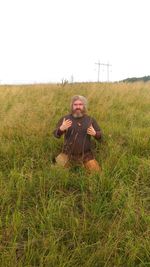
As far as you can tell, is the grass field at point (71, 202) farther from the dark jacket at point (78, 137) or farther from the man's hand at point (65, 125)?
the man's hand at point (65, 125)

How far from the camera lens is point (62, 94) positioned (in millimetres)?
8883

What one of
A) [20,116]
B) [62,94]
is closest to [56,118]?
[20,116]

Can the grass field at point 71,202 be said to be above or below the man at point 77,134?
below

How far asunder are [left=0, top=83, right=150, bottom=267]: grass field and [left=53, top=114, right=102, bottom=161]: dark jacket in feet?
0.75

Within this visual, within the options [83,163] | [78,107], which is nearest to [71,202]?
[83,163]

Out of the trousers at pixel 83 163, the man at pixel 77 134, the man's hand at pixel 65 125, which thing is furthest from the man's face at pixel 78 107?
the trousers at pixel 83 163

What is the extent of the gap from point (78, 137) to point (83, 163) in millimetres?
419

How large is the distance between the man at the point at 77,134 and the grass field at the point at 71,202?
21cm

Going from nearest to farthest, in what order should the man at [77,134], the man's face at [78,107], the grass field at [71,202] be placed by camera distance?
1. the grass field at [71,202]
2. the man at [77,134]
3. the man's face at [78,107]

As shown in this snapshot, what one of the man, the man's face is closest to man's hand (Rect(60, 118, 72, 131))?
the man

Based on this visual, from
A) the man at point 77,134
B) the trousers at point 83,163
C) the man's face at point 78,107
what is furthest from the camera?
the man's face at point 78,107

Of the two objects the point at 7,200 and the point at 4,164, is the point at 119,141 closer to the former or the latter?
the point at 4,164

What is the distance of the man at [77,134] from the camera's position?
4.26 m

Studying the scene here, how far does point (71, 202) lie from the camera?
3.23m
